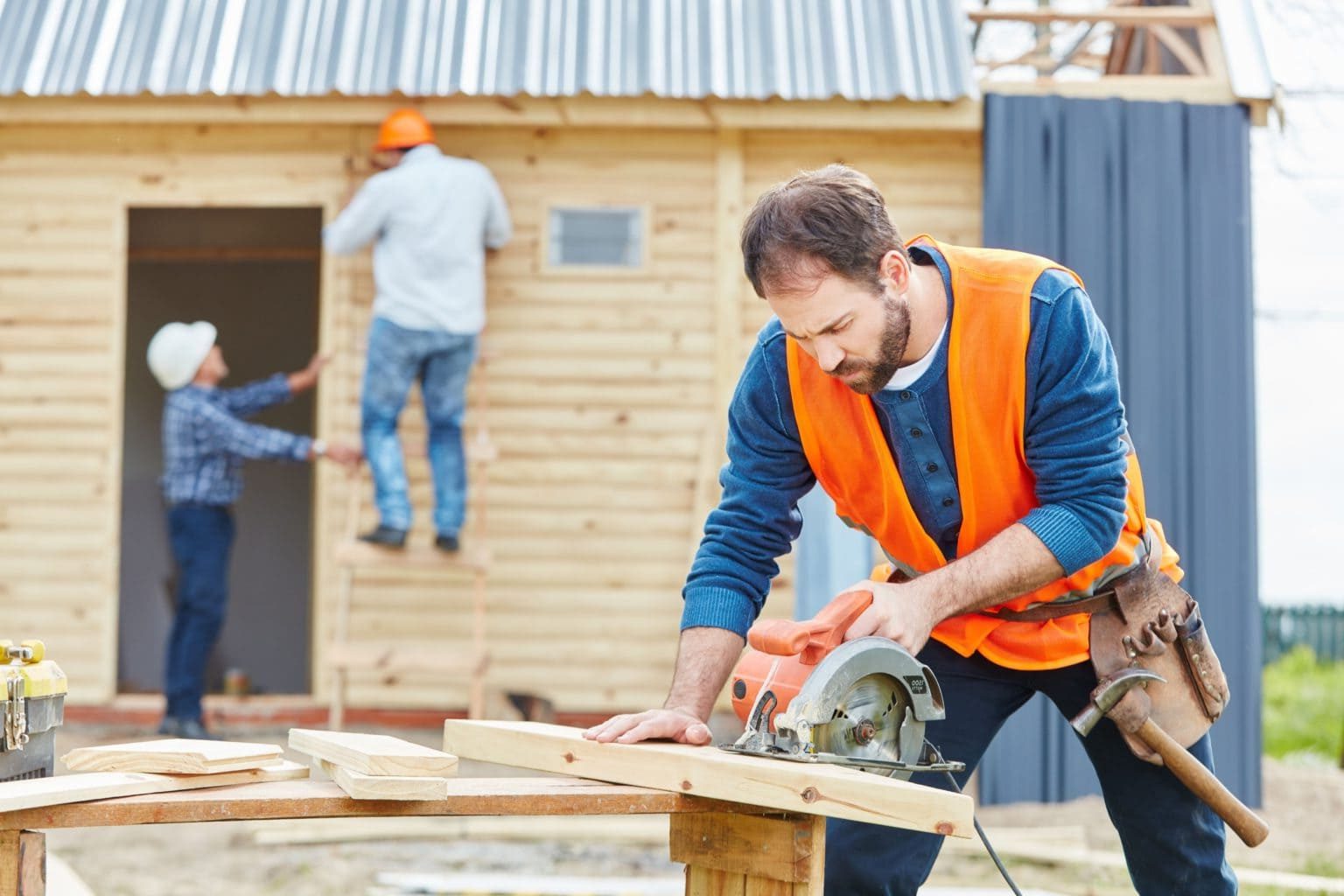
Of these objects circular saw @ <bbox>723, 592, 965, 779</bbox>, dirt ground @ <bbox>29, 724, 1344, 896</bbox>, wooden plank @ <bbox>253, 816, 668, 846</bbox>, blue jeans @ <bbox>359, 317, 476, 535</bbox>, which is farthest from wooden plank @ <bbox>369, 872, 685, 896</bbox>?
circular saw @ <bbox>723, 592, 965, 779</bbox>

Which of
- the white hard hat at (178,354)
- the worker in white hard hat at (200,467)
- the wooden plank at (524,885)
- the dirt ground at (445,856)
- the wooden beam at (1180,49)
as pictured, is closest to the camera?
the wooden plank at (524,885)

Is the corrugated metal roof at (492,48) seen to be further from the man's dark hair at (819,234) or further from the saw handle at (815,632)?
the saw handle at (815,632)

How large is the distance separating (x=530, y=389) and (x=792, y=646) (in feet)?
17.9

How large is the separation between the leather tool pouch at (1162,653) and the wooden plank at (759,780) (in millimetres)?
834

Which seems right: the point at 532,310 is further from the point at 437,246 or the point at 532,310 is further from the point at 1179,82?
the point at 1179,82

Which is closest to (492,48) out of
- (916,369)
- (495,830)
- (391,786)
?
(495,830)

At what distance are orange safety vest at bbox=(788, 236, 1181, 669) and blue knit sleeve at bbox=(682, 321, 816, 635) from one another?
0.06m

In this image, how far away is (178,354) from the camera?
783 centimetres

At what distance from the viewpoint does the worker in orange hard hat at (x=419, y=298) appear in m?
7.34

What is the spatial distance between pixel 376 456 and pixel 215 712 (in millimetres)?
1795

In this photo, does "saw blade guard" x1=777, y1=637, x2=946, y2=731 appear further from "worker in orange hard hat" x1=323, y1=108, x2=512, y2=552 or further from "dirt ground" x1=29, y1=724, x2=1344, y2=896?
"worker in orange hard hat" x1=323, y1=108, x2=512, y2=552

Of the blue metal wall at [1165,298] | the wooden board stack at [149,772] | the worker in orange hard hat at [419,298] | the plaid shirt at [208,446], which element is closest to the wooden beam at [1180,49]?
the blue metal wall at [1165,298]

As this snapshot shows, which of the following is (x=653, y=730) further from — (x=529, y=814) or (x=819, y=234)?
(x=819, y=234)

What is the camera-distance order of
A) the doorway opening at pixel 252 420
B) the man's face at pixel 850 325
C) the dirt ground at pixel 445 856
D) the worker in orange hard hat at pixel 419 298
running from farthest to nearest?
the doorway opening at pixel 252 420
the worker in orange hard hat at pixel 419 298
the dirt ground at pixel 445 856
the man's face at pixel 850 325
